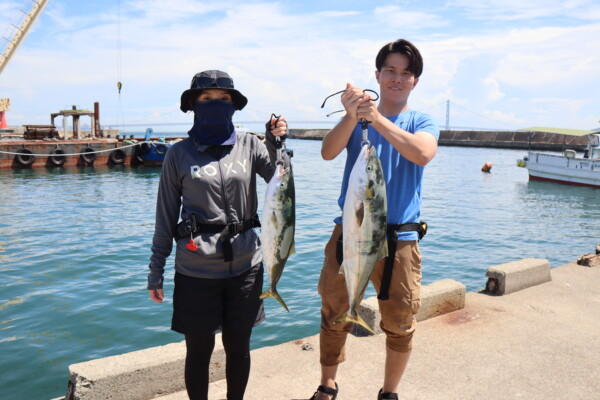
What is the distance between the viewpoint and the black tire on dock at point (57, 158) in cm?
3247

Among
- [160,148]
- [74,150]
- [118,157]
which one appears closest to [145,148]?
[160,148]

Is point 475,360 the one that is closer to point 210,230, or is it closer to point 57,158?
point 210,230

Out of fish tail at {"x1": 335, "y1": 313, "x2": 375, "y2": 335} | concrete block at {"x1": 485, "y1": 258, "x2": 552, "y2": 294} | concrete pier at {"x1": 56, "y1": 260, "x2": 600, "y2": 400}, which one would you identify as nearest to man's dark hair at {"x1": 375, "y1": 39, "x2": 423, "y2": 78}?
fish tail at {"x1": 335, "y1": 313, "x2": 375, "y2": 335}

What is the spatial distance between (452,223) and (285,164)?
16.5m

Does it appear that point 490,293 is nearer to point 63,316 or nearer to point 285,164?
point 285,164

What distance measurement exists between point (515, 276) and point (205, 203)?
4875mm

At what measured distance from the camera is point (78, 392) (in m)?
3.43

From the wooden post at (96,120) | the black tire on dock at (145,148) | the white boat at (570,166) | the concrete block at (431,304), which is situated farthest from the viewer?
the wooden post at (96,120)

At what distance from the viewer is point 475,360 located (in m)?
4.37

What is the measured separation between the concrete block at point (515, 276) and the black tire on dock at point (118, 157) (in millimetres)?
32938

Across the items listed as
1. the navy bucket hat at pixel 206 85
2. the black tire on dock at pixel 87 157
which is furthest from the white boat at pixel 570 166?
the black tire on dock at pixel 87 157

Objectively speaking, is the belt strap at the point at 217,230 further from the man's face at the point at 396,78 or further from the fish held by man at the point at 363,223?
the man's face at the point at 396,78

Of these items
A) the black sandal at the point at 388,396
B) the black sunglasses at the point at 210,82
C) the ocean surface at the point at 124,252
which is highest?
the black sunglasses at the point at 210,82

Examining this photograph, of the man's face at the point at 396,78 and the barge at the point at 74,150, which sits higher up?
the man's face at the point at 396,78
